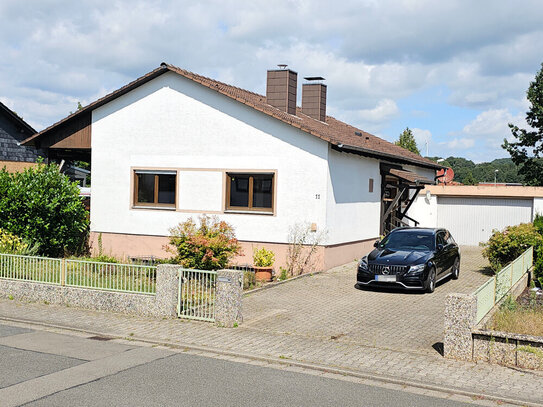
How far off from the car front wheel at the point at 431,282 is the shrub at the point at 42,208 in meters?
11.0

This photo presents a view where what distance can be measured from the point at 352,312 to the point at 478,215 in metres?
17.8

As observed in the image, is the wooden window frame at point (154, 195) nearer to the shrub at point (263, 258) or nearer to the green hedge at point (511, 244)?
the shrub at point (263, 258)

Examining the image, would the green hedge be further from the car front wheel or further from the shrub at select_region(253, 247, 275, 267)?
the shrub at select_region(253, 247, 275, 267)

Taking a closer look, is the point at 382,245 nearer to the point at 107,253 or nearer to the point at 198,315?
the point at 198,315

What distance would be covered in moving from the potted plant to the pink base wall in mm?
790

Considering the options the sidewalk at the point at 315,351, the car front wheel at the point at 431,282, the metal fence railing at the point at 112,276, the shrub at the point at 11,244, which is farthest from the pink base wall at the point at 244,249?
the sidewalk at the point at 315,351

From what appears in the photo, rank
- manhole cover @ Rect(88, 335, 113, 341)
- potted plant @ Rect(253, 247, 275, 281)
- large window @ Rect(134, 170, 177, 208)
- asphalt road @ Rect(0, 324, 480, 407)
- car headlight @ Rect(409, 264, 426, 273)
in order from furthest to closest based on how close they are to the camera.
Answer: large window @ Rect(134, 170, 177, 208)
potted plant @ Rect(253, 247, 275, 281)
car headlight @ Rect(409, 264, 426, 273)
manhole cover @ Rect(88, 335, 113, 341)
asphalt road @ Rect(0, 324, 480, 407)

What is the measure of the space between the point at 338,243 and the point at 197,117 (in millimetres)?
6066

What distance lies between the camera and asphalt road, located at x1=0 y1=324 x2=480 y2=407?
711 centimetres

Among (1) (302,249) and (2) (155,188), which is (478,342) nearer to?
(1) (302,249)

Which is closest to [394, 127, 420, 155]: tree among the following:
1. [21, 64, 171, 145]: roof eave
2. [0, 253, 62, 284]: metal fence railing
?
[21, 64, 171, 145]: roof eave

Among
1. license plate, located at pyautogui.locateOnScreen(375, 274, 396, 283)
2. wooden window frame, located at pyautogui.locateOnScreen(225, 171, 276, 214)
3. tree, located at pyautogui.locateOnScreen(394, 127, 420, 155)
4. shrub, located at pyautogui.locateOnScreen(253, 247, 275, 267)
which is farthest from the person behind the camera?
tree, located at pyautogui.locateOnScreen(394, 127, 420, 155)

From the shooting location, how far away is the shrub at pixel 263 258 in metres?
17.4

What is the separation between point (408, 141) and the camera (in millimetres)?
49750
